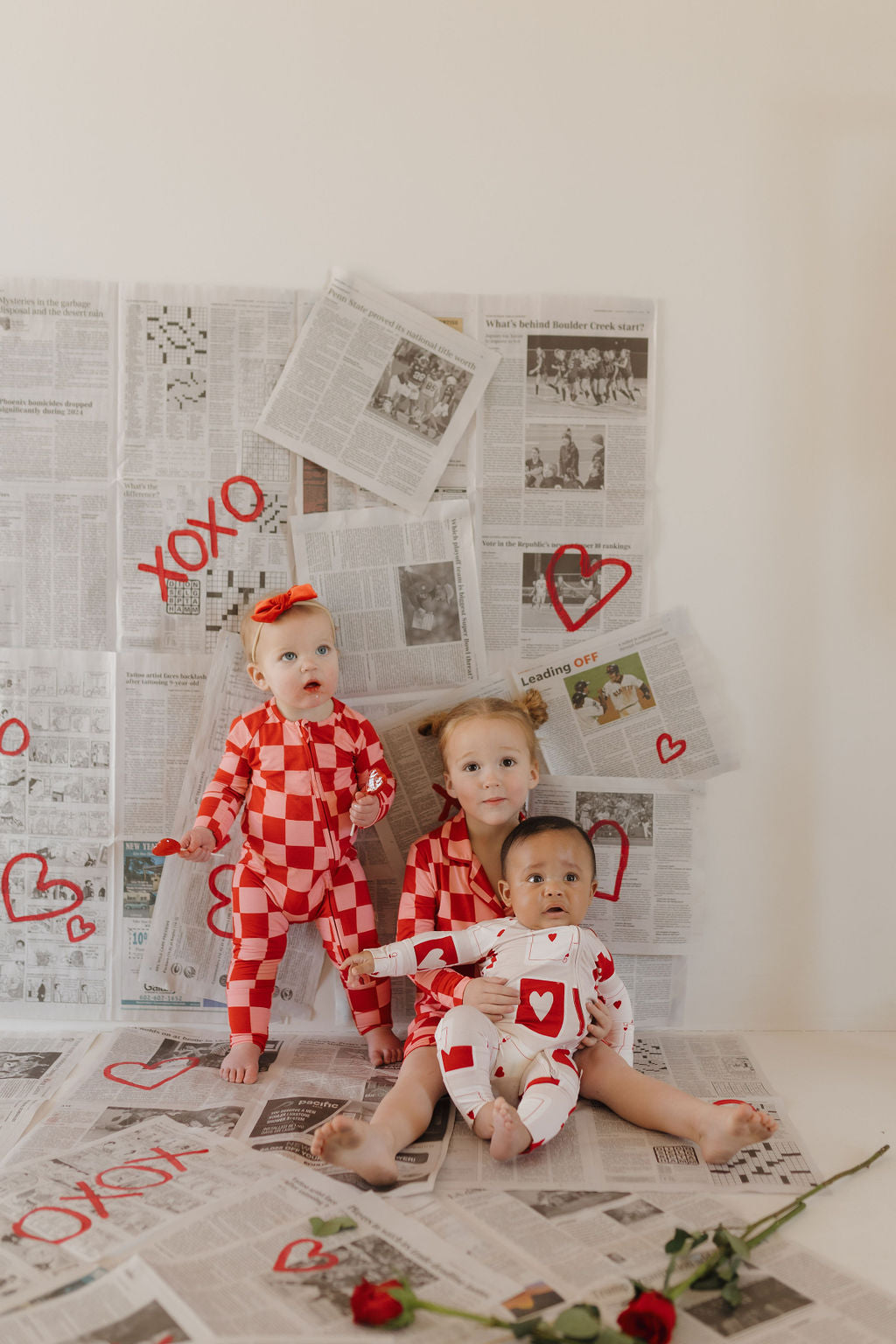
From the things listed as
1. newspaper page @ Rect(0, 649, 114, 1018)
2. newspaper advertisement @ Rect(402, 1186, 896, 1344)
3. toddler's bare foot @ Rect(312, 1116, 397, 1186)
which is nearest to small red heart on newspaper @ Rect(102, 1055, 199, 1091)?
newspaper page @ Rect(0, 649, 114, 1018)

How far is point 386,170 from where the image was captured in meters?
1.69

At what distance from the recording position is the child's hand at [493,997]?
149 cm

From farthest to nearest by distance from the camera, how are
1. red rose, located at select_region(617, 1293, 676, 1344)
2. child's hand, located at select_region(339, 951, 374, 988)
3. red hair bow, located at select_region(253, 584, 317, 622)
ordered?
red hair bow, located at select_region(253, 584, 317, 622)
child's hand, located at select_region(339, 951, 374, 988)
red rose, located at select_region(617, 1293, 676, 1344)

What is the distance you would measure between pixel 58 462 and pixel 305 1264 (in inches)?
52.3

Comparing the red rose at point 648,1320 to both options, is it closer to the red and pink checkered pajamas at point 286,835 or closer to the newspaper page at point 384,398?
the red and pink checkered pajamas at point 286,835

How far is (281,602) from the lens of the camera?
1618 millimetres

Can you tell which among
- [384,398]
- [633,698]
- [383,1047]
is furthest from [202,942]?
[384,398]

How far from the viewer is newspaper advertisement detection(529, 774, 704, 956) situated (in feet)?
5.84

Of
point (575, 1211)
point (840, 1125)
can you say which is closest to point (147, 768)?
point (575, 1211)

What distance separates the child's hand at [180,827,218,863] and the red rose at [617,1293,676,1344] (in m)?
0.94

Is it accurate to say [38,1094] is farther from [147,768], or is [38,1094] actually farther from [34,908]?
[147,768]

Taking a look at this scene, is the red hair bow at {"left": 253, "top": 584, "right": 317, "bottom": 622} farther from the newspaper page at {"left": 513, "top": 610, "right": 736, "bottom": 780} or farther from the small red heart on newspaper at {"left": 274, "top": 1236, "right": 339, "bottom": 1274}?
the small red heart on newspaper at {"left": 274, "top": 1236, "right": 339, "bottom": 1274}

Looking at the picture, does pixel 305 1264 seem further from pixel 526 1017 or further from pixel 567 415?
pixel 567 415

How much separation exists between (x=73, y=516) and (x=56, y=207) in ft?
1.74
